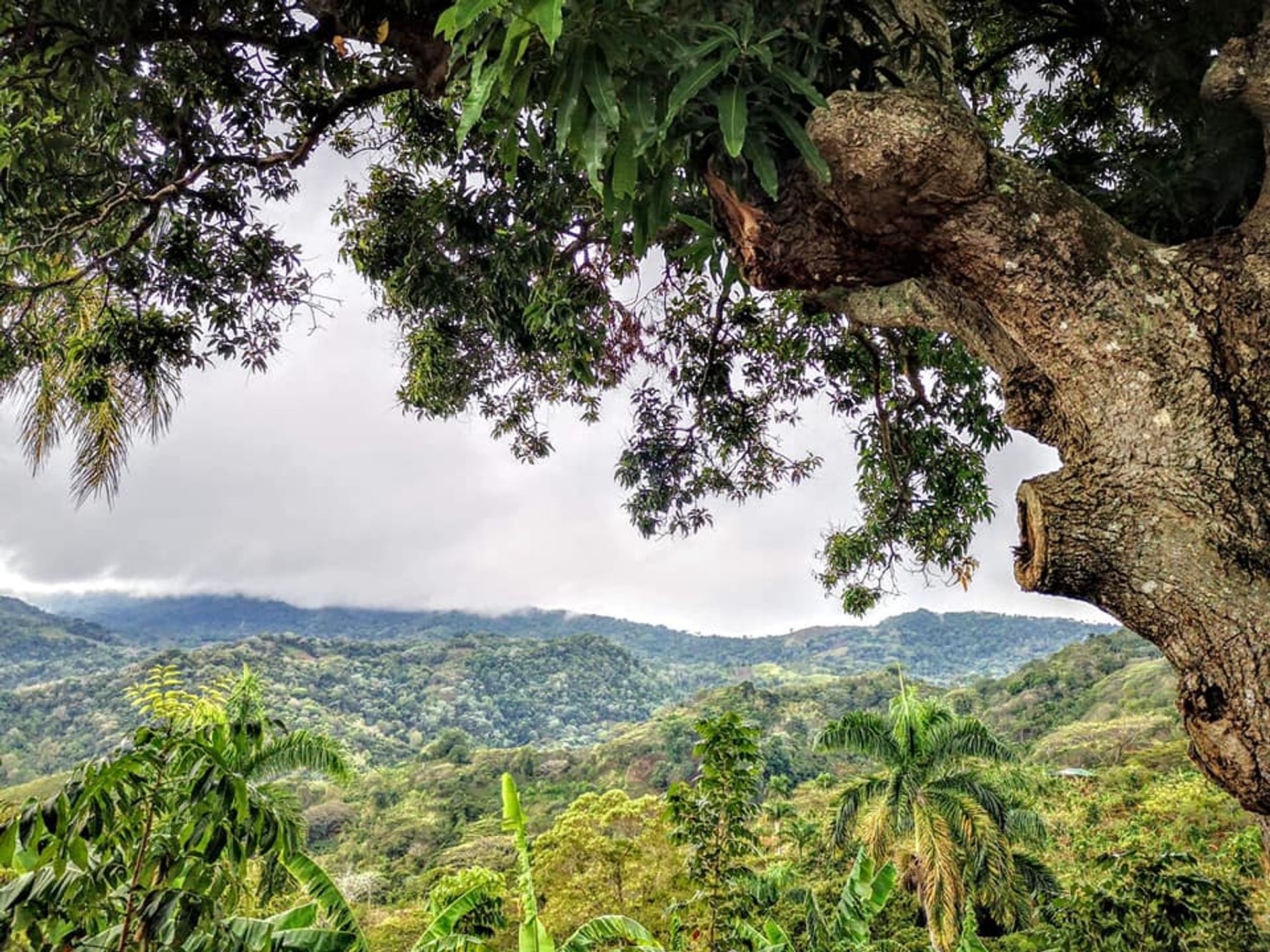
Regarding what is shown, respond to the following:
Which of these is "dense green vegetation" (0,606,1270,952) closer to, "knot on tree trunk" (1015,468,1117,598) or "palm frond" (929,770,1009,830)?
"palm frond" (929,770,1009,830)

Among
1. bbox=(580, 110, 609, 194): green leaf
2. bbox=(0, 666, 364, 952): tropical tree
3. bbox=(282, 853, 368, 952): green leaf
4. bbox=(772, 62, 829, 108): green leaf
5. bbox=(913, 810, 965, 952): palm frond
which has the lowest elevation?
bbox=(913, 810, 965, 952): palm frond

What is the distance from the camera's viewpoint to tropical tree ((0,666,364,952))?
169cm

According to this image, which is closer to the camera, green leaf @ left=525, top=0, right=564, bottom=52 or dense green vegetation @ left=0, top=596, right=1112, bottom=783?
green leaf @ left=525, top=0, right=564, bottom=52

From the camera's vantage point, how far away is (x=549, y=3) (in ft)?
4.73

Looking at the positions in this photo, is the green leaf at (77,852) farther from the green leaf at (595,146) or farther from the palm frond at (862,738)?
the palm frond at (862,738)

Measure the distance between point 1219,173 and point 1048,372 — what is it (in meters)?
1.29

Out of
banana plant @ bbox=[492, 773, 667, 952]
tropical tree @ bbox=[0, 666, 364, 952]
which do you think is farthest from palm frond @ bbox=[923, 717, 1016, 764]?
tropical tree @ bbox=[0, 666, 364, 952]

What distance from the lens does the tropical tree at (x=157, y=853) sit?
1.69m

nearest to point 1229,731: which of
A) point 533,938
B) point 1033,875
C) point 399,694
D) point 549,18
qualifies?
point 533,938

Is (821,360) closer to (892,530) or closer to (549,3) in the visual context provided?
(892,530)

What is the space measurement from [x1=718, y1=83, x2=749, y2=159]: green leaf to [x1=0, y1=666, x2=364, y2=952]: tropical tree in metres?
1.97

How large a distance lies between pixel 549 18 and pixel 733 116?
54 centimetres

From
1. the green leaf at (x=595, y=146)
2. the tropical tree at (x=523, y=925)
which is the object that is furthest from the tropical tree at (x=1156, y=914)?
the green leaf at (x=595, y=146)

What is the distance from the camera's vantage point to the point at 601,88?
5.64 feet
